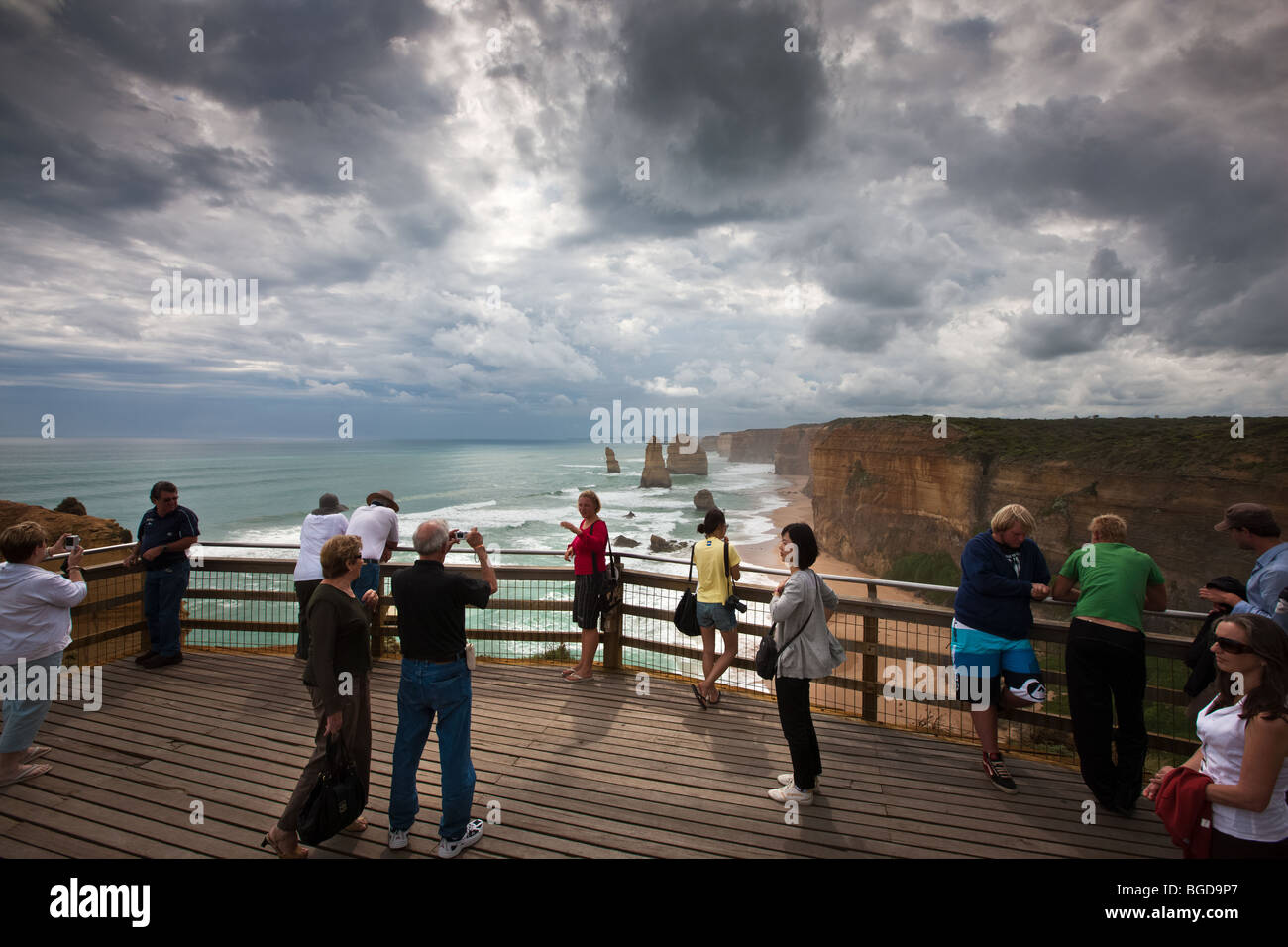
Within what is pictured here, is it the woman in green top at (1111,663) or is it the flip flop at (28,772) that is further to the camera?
the flip flop at (28,772)

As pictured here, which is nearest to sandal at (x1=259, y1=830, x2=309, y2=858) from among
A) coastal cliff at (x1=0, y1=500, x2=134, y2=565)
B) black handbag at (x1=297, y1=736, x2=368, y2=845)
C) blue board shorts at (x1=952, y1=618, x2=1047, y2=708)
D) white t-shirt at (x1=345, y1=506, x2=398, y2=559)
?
black handbag at (x1=297, y1=736, x2=368, y2=845)

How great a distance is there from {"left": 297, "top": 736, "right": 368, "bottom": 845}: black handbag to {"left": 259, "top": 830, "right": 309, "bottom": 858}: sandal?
0.24 m

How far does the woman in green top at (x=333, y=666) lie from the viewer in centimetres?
324

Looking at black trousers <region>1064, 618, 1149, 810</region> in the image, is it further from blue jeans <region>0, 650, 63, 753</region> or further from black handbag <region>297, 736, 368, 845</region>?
blue jeans <region>0, 650, 63, 753</region>

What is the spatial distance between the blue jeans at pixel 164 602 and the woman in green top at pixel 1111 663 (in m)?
8.57

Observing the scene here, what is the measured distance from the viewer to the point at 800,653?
3.98 meters

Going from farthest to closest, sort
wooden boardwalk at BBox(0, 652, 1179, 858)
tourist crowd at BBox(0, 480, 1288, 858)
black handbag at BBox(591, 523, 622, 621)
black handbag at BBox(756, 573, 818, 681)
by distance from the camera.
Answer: black handbag at BBox(591, 523, 622, 621)
black handbag at BBox(756, 573, 818, 681)
wooden boardwalk at BBox(0, 652, 1179, 858)
tourist crowd at BBox(0, 480, 1288, 858)

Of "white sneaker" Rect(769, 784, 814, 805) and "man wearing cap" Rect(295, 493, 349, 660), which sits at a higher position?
"man wearing cap" Rect(295, 493, 349, 660)

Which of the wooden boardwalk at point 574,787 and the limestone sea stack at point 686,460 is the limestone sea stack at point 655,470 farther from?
the wooden boardwalk at point 574,787

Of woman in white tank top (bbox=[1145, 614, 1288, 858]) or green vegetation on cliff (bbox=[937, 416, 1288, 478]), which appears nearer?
woman in white tank top (bbox=[1145, 614, 1288, 858])

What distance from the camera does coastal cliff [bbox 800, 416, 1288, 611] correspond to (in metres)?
21.8

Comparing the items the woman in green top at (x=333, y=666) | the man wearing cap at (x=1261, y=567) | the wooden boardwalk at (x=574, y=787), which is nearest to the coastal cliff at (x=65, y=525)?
the wooden boardwalk at (x=574, y=787)
